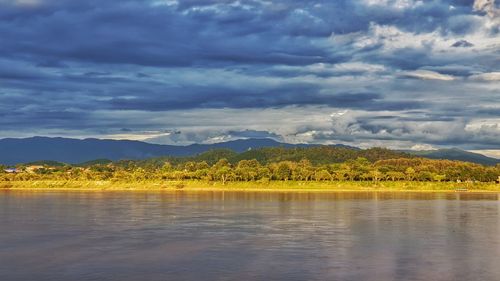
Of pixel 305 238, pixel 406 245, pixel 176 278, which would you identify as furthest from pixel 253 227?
pixel 176 278

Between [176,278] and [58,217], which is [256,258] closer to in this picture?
[176,278]

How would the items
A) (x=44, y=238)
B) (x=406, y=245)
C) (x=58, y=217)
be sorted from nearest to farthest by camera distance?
(x=406, y=245), (x=44, y=238), (x=58, y=217)

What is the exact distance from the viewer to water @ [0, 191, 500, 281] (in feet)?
139

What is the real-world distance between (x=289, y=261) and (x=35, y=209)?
65.4m

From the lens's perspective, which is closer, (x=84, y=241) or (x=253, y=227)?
(x=84, y=241)

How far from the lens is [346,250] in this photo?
5259cm

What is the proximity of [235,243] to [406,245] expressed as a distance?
1532 cm

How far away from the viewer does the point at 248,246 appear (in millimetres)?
54750

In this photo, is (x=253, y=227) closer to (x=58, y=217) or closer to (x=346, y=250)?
(x=346, y=250)

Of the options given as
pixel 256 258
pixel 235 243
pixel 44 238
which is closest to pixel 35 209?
pixel 44 238

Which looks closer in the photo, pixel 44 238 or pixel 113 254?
pixel 113 254

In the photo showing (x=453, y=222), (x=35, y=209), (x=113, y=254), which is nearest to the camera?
(x=113, y=254)

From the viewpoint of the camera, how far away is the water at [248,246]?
139 ft

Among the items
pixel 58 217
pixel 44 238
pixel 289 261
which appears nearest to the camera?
pixel 289 261
